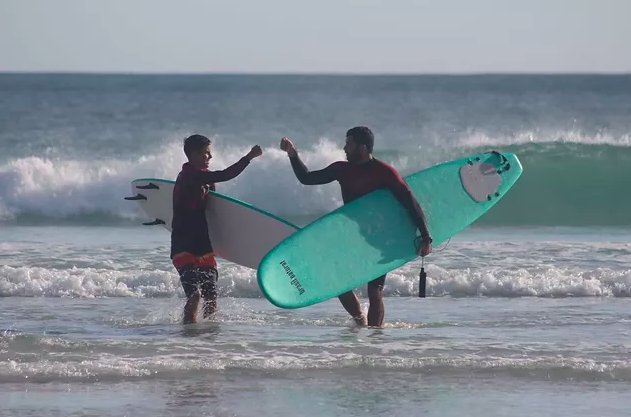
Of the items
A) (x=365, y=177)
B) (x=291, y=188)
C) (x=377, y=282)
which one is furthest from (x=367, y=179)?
(x=291, y=188)

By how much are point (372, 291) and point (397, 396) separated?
5.51 ft

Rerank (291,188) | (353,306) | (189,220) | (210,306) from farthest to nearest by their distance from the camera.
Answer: (291,188)
(210,306)
(353,306)
(189,220)

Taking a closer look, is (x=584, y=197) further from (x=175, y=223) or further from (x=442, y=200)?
(x=175, y=223)

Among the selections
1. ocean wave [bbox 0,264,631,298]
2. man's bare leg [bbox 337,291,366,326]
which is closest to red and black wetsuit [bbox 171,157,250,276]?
man's bare leg [bbox 337,291,366,326]

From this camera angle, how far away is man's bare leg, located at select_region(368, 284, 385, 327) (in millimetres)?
7461

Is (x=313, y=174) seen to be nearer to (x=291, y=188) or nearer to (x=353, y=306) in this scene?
(x=353, y=306)

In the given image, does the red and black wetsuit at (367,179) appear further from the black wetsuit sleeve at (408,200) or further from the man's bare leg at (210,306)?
the man's bare leg at (210,306)

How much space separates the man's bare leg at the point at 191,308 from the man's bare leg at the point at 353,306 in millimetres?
969

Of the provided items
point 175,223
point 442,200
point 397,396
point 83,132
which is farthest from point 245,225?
point 83,132

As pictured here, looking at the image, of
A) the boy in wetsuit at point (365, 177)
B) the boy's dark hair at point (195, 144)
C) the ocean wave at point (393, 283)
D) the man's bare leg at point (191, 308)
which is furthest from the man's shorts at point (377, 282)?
the ocean wave at point (393, 283)

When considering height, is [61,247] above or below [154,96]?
below

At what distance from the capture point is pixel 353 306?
301 inches

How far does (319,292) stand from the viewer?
285 inches

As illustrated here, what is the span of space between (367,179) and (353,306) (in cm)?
91
